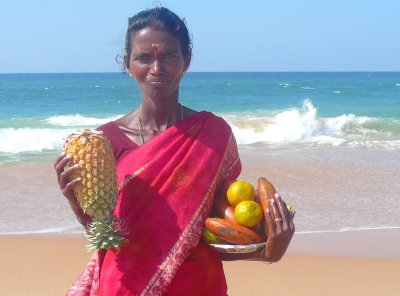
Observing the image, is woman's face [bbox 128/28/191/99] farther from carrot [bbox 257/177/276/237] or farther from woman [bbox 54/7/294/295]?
carrot [bbox 257/177/276/237]

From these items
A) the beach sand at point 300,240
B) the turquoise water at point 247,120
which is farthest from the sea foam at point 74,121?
the beach sand at point 300,240

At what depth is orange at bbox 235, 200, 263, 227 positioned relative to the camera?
2.19 m

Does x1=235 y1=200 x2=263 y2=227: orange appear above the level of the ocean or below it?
above

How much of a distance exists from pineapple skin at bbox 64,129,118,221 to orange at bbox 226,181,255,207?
1.34ft

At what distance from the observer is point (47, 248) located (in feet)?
22.1

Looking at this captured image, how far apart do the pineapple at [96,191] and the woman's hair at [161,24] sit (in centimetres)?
47

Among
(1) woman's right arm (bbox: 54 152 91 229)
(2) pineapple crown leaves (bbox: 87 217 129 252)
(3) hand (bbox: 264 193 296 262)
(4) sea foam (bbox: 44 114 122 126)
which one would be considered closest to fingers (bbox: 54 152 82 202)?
(1) woman's right arm (bbox: 54 152 91 229)

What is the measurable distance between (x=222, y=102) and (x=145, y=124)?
115ft

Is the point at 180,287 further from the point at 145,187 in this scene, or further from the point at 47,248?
the point at 47,248

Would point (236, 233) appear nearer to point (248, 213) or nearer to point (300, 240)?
point (248, 213)

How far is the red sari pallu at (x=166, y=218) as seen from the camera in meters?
2.30

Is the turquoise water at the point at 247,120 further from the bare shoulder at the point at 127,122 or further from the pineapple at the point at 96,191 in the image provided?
the pineapple at the point at 96,191

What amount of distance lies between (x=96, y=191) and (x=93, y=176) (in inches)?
2.2

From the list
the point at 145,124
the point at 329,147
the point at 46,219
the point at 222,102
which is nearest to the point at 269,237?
the point at 145,124
